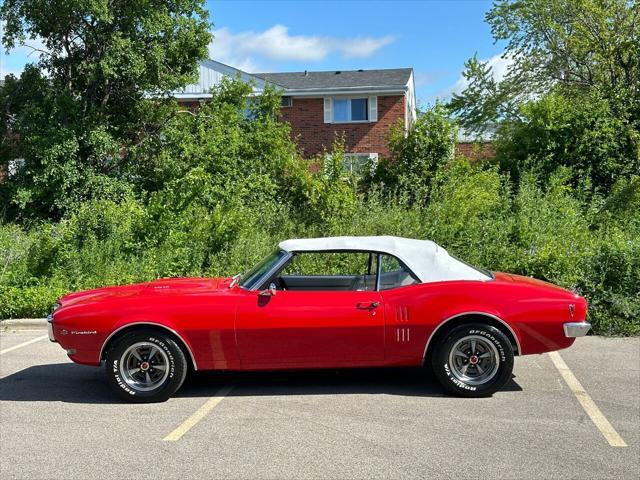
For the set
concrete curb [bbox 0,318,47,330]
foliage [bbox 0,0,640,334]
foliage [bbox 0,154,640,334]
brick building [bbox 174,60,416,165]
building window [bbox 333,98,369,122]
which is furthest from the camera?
building window [bbox 333,98,369,122]

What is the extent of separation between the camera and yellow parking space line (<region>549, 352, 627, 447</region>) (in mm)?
4754

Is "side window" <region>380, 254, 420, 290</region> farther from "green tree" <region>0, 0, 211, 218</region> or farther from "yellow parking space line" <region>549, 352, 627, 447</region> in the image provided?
"green tree" <region>0, 0, 211, 218</region>

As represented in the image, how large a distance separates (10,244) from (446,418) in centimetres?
984

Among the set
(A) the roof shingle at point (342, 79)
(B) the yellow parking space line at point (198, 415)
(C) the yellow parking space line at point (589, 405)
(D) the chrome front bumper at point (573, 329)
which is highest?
(A) the roof shingle at point (342, 79)

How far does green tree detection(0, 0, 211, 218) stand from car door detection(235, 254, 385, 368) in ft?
42.2

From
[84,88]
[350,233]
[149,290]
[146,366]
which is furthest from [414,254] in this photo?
[84,88]

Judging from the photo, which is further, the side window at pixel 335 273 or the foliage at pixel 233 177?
the foliage at pixel 233 177

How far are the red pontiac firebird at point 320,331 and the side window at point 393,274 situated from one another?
91 millimetres

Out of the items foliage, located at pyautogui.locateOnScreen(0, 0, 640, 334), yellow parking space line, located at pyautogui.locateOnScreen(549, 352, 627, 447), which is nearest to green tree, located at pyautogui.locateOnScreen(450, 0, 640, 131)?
foliage, located at pyautogui.locateOnScreen(0, 0, 640, 334)

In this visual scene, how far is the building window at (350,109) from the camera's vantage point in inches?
1131

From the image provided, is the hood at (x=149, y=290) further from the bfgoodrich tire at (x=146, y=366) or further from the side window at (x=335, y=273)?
the side window at (x=335, y=273)

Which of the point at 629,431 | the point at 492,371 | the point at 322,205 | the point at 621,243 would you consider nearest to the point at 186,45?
the point at 322,205

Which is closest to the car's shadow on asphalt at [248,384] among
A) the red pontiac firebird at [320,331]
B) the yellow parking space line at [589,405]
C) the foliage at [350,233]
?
the red pontiac firebird at [320,331]

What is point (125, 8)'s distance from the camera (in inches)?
670
